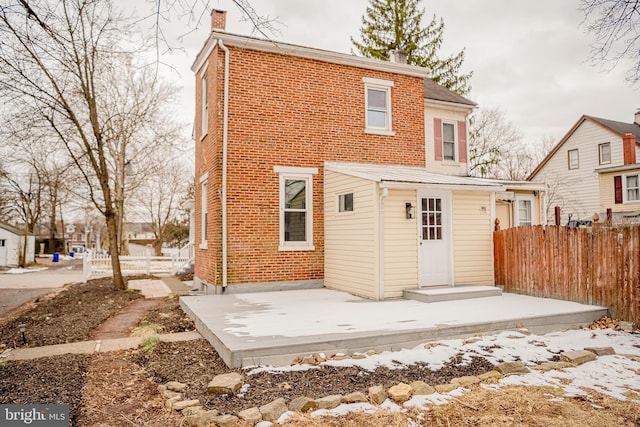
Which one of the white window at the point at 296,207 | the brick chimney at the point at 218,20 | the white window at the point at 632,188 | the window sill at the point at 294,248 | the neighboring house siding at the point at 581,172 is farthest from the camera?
the neighboring house siding at the point at 581,172

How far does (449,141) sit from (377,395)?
36.8 feet

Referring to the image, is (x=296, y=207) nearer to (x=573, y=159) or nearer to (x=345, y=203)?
(x=345, y=203)

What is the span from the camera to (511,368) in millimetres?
4723

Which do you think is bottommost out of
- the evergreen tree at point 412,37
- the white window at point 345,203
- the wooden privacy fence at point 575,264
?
the wooden privacy fence at point 575,264

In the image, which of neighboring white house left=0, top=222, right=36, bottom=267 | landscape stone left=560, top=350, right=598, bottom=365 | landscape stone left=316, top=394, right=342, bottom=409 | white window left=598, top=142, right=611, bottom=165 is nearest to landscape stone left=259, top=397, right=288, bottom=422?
landscape stone left=316, top=394, right=342, bottom=409

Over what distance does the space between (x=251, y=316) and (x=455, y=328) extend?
3213mm

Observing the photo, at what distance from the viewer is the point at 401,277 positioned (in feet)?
29.0

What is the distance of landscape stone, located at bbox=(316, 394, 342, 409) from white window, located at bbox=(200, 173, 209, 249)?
784cm

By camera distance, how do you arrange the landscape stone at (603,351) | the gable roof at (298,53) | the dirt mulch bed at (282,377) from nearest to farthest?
the dirt mulch bed at (282,377) → the landscape stone at (603,351) → the gable roof at (298,53)

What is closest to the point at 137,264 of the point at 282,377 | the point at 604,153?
the point at 282,377

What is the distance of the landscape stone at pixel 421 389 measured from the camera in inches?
160

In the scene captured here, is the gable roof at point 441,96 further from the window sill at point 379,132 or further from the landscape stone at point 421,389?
the landscape stone at point 421,389

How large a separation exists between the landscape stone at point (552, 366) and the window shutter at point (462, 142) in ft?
31.3

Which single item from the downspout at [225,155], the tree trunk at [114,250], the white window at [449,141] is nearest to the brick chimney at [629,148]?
the white window at [449,141]
